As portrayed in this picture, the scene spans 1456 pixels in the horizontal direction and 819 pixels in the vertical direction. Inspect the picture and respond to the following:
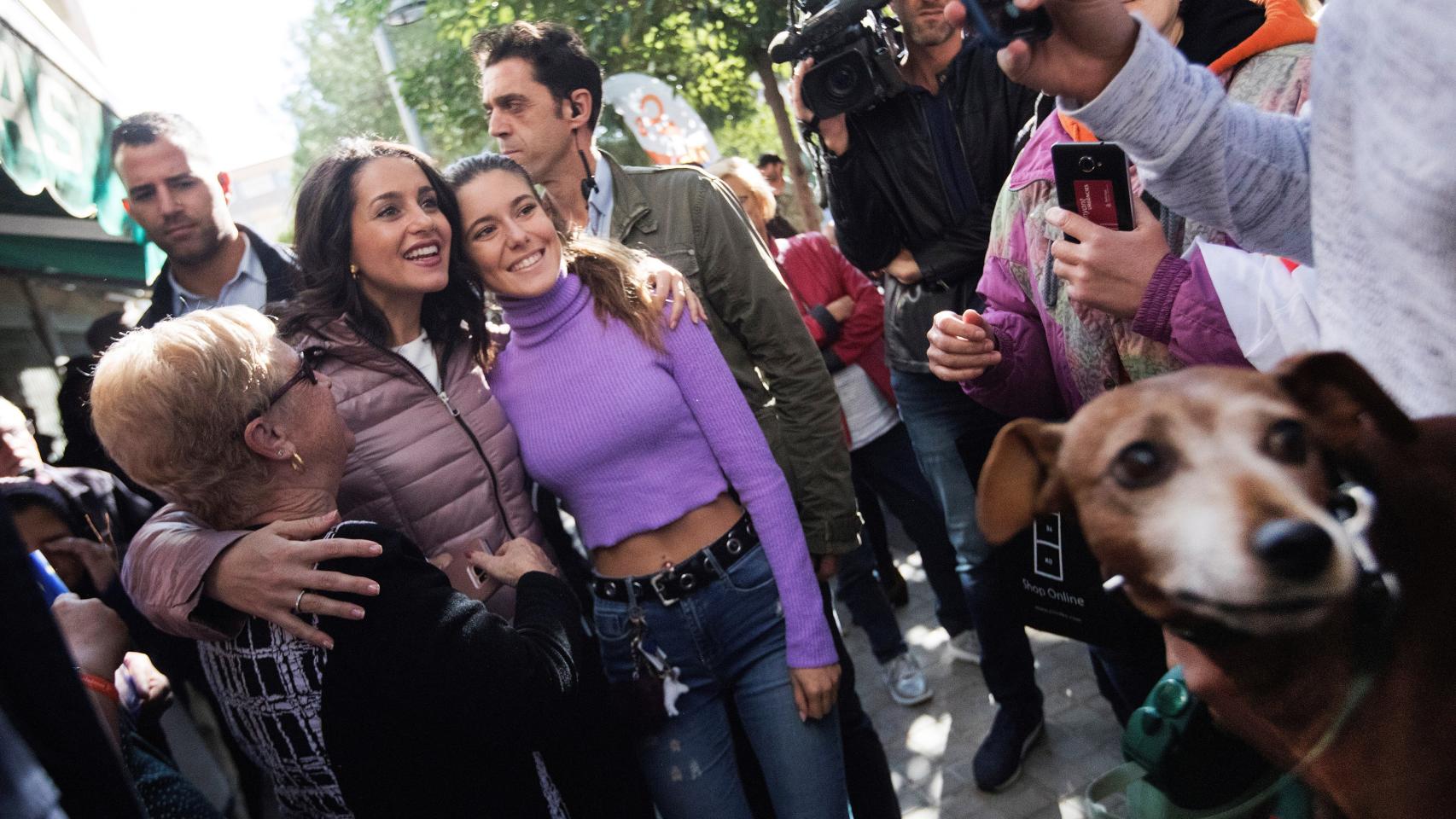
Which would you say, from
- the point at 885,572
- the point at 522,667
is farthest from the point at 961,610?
the point at 522,667

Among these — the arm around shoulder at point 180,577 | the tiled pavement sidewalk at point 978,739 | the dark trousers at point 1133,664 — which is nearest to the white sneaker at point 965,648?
the tiled pavement sidewalk at point 978,739

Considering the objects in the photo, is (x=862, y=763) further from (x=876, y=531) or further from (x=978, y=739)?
(x=876, y=531)

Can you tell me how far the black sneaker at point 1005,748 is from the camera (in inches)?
129

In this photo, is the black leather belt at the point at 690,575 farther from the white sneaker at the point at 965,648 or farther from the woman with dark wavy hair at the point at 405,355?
the white sneaker at the point at 965,648

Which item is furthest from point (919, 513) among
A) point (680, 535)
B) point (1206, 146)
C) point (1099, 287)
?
point (1206, 146)

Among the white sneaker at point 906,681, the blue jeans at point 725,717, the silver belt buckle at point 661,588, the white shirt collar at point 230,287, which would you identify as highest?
the white shirt collar at point 230,287

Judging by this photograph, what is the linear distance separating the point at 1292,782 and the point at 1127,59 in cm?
65

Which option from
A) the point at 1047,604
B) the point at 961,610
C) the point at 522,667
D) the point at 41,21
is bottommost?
the point at 961,610

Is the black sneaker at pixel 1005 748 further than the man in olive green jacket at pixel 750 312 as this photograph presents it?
Yes

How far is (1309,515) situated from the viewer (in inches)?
20.4

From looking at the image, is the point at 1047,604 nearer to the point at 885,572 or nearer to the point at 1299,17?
the point at 1299,17

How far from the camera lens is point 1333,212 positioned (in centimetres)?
82

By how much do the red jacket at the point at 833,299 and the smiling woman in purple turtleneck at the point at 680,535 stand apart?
83.9 inches

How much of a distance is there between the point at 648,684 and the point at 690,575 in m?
0.27
